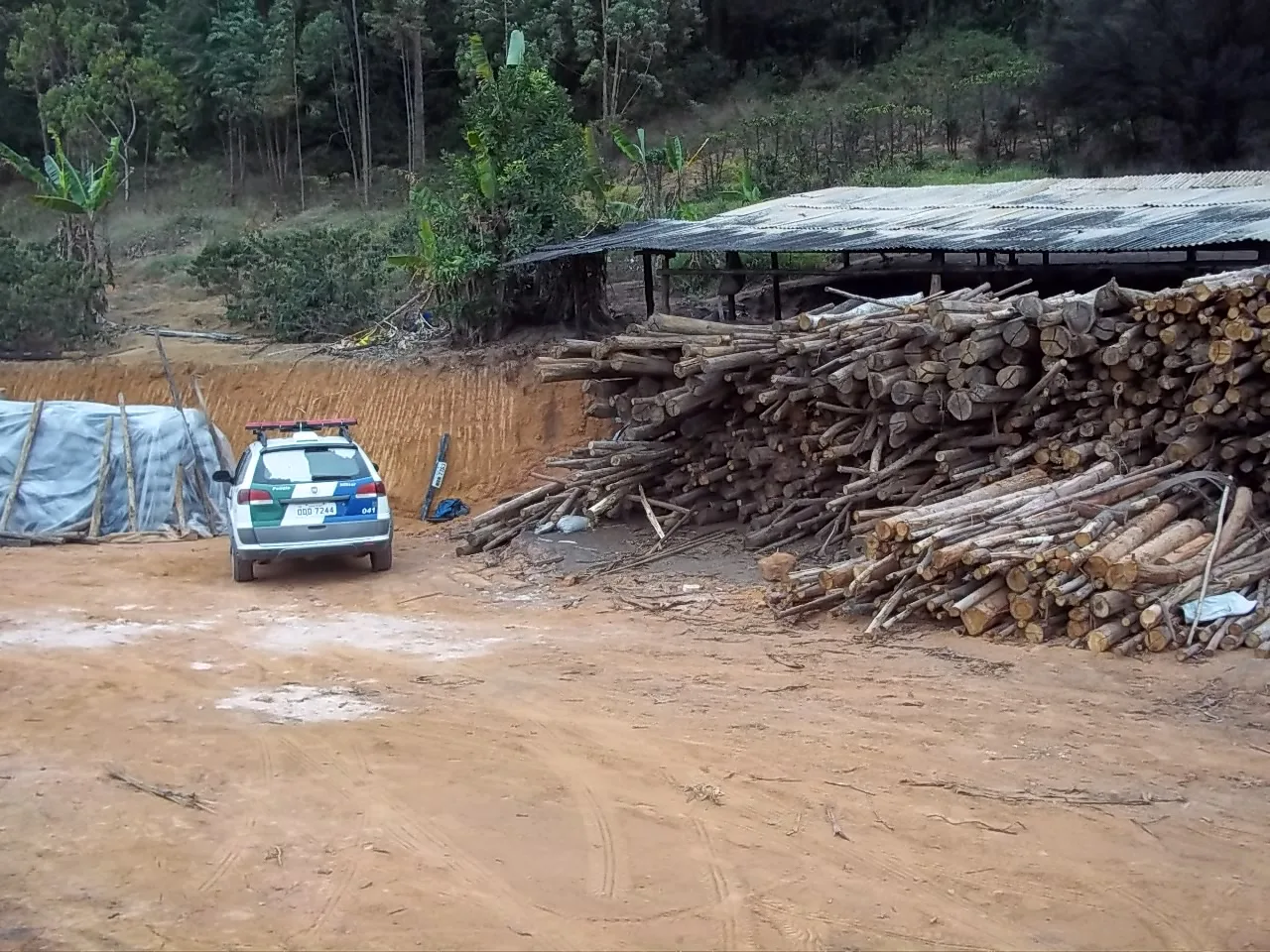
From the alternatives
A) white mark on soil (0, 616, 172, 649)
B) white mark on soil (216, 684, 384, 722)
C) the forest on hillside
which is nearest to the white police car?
white mark on soil (0, 616, 172, 649)

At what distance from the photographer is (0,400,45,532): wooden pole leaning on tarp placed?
17.3 metres

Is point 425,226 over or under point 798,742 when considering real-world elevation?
over

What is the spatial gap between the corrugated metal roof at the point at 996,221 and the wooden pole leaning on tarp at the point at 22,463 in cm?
754

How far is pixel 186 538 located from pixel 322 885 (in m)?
13.3

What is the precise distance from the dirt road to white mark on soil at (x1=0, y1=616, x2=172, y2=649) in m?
0.17

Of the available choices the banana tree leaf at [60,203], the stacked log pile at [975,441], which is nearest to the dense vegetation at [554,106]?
the banana tree leaf at [60,203]

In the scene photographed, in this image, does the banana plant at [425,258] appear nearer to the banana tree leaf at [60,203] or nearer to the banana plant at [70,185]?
the banana plant at [70,185]

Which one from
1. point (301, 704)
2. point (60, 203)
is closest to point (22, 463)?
point (60, 203)

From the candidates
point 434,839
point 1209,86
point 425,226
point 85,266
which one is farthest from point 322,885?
point 1209,86

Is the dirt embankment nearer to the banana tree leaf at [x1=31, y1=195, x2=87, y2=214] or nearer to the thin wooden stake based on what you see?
the banana tree leaf at [x1=31, y1=195, x2=87, y2=214]

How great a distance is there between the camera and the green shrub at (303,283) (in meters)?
24.5

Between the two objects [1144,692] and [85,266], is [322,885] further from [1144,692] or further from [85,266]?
[85,266]

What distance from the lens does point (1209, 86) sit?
29094mm

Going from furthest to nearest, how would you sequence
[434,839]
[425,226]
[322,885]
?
1. [425,226]
2. [434,839]
3. [322,885]
